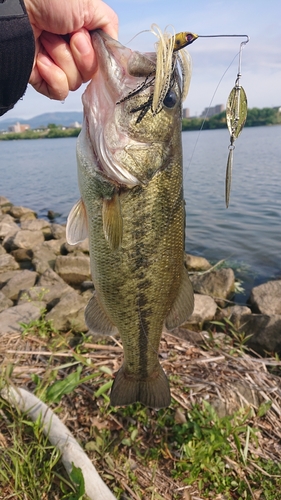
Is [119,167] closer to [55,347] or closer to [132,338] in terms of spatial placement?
[132,338]

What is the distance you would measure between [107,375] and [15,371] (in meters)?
0.94

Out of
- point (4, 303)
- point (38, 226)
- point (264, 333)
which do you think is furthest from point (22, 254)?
point (264, 333)

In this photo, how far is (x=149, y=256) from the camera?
90.7 inches

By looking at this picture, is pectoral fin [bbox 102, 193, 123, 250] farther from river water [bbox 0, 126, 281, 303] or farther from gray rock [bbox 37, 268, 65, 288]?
gray rock [bbox 37, 268, 65, 288]

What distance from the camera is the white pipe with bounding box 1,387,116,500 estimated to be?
2.82m

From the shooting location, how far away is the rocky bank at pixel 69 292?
533 cm

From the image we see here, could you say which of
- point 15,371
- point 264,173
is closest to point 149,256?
point 15,371

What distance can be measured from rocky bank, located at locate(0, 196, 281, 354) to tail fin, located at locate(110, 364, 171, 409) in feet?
6.67

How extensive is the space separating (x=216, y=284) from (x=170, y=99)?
6265mm

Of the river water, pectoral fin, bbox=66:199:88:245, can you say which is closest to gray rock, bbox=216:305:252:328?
the river water

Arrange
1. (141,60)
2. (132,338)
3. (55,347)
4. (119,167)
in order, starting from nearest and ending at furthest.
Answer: (141,60) < (119,167) < (132,338) < (55,347)

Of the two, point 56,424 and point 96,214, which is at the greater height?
point 96,214

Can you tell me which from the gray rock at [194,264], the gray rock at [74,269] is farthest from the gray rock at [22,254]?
the gray rock at [194,264]

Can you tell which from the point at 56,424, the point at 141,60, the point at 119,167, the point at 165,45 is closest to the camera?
the point at 165,45
